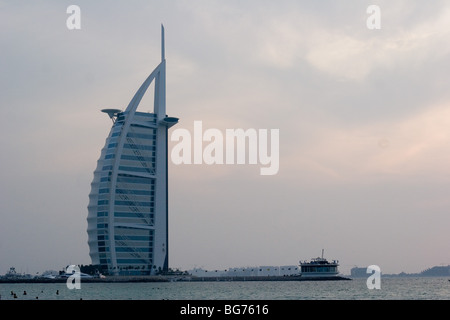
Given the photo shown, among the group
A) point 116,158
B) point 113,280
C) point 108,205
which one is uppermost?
point 116,158
